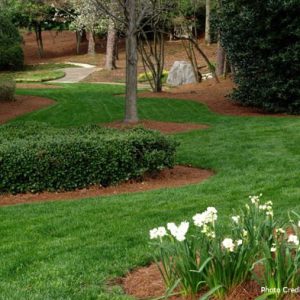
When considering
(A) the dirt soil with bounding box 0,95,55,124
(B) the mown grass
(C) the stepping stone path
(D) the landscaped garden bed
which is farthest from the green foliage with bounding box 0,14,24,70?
(D) the landscaped garden bed

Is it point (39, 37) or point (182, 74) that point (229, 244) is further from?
point (39, 37)

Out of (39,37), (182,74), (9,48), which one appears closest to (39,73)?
(9,48)

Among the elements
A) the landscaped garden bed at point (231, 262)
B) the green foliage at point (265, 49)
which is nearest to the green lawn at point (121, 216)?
the landscaped garden bed at point (231, 262)

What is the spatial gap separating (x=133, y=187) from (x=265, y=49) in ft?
29.9

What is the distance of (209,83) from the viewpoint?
24203 millimetres

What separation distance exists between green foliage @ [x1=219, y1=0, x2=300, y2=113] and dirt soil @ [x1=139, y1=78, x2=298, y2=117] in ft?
1.43

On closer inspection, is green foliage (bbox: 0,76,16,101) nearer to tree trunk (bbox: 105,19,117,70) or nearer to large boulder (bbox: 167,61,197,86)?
large boulder (bbox: 167,61,197,86)

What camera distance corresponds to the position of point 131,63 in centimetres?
1321

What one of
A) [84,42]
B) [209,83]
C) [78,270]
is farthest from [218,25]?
[84,42]

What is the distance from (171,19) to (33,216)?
61.3 feet

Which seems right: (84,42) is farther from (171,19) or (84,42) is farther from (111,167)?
(111,167)

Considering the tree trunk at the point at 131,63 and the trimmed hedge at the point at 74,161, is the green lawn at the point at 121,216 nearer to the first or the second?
the trimmed hedge at the point at 74,161

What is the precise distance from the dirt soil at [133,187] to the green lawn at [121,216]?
38 cm

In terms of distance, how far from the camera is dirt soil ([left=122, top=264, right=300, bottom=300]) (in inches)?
140
